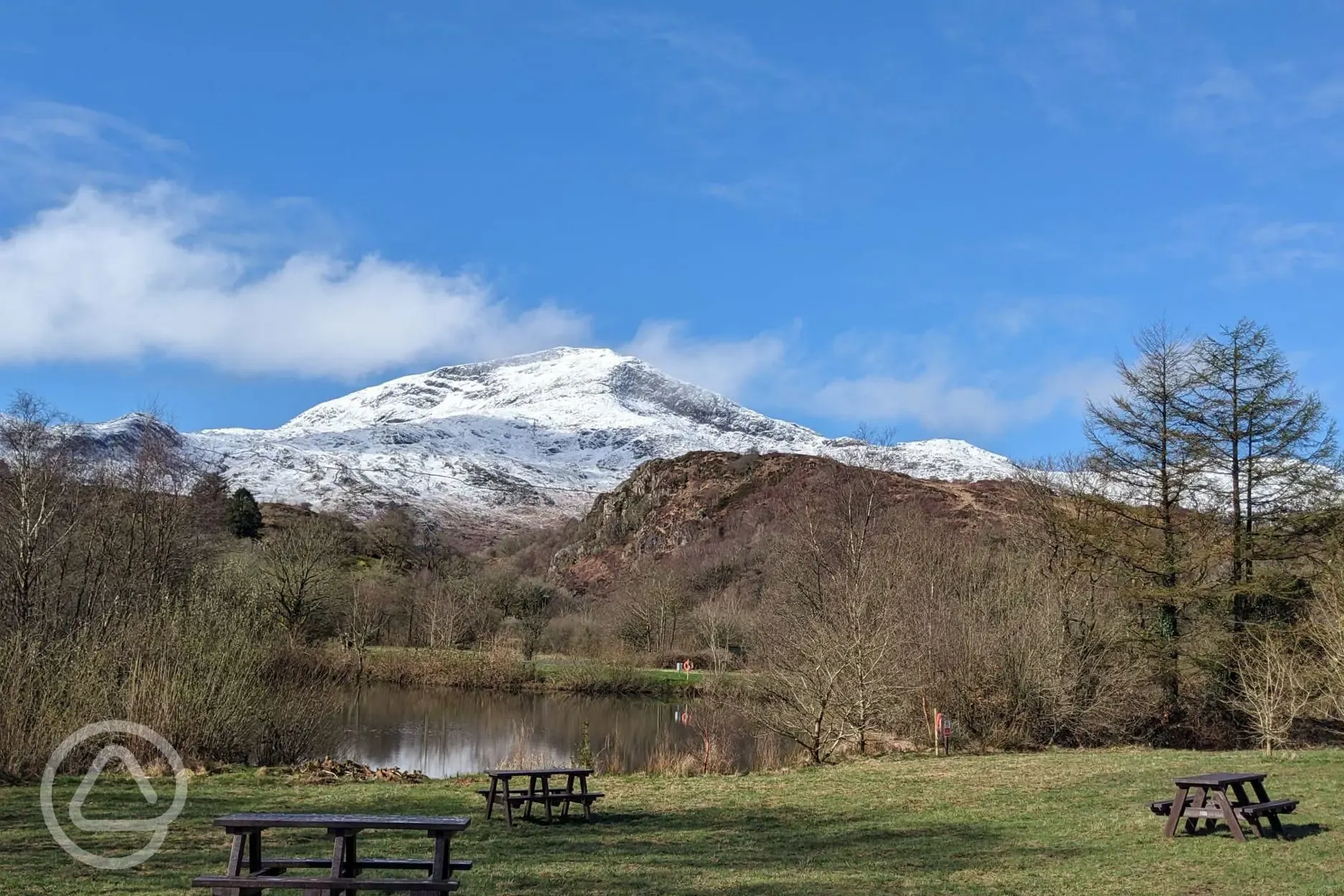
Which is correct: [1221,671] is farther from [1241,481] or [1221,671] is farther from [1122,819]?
[1122,819]

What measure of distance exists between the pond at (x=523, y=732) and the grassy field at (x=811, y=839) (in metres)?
5.83

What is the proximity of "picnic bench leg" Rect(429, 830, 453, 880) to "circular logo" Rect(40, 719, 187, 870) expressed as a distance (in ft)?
12.4

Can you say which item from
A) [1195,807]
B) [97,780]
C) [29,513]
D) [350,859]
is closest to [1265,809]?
[1195,807]

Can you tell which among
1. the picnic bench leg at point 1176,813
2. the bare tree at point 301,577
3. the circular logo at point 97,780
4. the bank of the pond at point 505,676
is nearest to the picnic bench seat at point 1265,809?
the picnic bench leg at point 1176,813

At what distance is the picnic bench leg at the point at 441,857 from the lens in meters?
6.77

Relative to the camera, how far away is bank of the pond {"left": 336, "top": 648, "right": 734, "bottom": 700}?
147 feet

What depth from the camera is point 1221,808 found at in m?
10.3

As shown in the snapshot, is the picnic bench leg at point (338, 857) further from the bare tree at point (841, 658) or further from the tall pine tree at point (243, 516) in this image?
the tall pine tree at point (243, 516)

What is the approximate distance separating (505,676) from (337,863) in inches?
1545

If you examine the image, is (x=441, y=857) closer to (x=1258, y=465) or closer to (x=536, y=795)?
(x=536, y=795)

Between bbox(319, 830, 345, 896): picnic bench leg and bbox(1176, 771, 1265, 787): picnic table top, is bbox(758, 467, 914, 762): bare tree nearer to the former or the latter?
bbox(1176, 771, 1265, 787): picnic table top

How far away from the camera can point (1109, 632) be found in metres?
24.8

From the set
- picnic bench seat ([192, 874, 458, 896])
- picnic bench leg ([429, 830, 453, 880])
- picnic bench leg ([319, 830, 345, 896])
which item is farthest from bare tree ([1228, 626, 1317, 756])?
picnic bench leg ([319, 830, 345, 896])

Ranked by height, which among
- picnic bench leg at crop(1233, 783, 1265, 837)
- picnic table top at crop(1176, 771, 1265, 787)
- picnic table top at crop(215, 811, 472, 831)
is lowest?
picnic bench leg at crop(1233, 783, 1265, 837)
